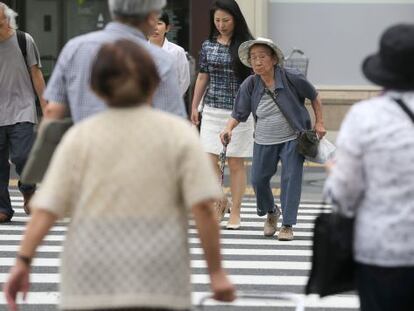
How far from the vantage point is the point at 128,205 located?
3850mm

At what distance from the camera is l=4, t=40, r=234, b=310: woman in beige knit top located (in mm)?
3826

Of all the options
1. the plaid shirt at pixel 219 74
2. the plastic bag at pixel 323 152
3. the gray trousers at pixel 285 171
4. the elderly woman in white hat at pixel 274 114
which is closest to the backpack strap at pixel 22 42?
the plaid shirt at pixel 219 74

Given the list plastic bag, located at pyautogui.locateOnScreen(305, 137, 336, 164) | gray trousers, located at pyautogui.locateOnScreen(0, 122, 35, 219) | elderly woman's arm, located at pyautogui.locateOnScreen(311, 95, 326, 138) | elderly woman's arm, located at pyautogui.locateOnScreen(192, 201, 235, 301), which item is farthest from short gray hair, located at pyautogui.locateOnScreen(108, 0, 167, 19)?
gray trousers, located at pyautogui.locateOnScreen(0, 122, 35, 219)

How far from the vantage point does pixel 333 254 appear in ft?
A: 14.2

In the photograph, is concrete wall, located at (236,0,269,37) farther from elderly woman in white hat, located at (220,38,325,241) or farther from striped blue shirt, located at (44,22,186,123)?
striped blue shirt, located at (44,22,186,123)

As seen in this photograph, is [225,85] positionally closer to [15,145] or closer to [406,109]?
[15,145]

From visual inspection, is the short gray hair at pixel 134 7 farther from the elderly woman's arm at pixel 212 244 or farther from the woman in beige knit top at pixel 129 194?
the elderly woman's arm at pixel 212 244

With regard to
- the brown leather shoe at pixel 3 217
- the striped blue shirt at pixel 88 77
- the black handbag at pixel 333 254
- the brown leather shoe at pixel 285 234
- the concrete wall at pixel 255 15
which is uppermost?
the striped blue shirt at pixel 88 77

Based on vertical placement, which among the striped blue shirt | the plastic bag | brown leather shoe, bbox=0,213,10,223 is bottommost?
brown leather shoe, bbox=0,213,10,223

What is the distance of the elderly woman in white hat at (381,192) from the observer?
4.20 metres

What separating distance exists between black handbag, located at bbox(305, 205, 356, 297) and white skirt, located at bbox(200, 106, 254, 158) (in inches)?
244

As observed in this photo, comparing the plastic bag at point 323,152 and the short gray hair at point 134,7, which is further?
the plastic bag at point 323,152

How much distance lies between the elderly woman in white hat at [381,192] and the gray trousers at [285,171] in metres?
5.61

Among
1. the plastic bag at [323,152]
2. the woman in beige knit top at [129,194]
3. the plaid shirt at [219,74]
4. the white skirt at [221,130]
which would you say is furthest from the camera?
the white skirt at [221,130]
